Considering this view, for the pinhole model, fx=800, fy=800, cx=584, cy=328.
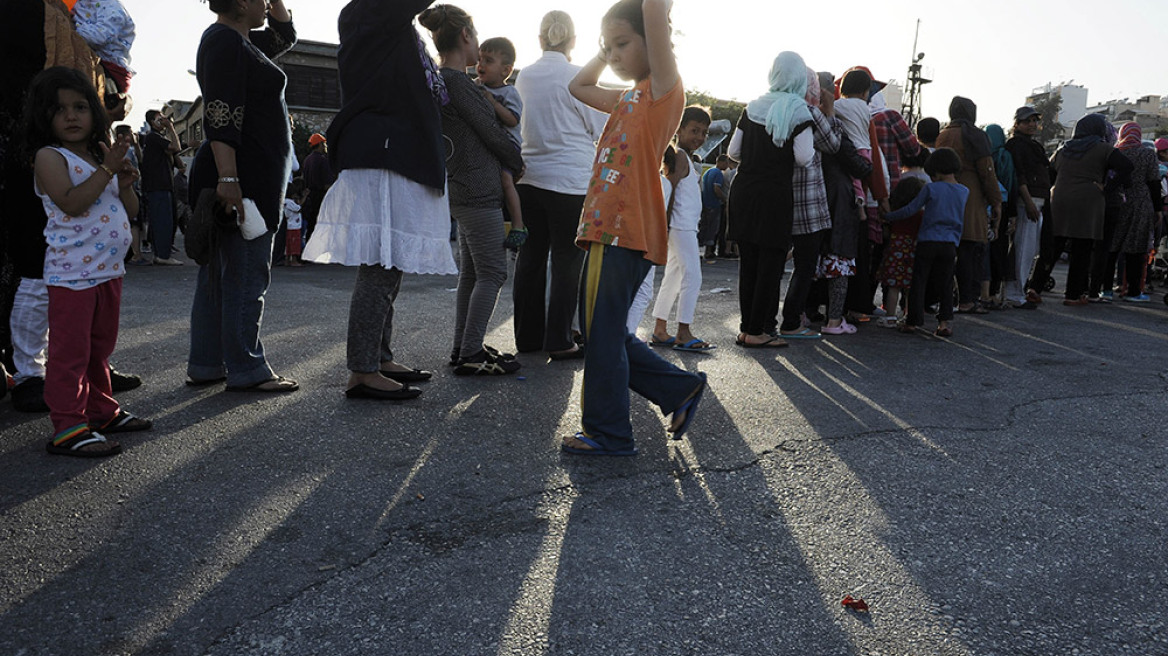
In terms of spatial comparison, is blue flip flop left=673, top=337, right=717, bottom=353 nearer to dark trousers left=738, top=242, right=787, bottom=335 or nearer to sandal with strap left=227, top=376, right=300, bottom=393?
dark trousers left=738, top=242, right=787, bottom=335

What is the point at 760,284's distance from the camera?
559 centimetres

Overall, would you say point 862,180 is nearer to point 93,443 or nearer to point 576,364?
point 576,364

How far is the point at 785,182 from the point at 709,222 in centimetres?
913

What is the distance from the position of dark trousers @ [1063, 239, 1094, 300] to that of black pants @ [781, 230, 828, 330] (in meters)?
4.15

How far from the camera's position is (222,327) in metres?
3.93

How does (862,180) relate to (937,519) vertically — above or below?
above

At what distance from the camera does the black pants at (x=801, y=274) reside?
5.84 meters

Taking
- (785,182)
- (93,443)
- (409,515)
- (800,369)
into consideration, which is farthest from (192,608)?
(785,182)

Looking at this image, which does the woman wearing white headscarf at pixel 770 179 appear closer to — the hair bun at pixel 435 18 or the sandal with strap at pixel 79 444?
the hair bun at pixel 435 18

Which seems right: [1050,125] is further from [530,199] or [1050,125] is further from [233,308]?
[233,308]

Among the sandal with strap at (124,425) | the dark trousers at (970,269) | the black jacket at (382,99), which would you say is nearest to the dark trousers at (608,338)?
the black jacket at (382,99)

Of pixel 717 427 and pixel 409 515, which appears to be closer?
pixel 409 515

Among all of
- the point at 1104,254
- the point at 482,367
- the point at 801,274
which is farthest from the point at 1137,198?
the point at 482,367

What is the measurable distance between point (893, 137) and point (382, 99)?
4.83 m
